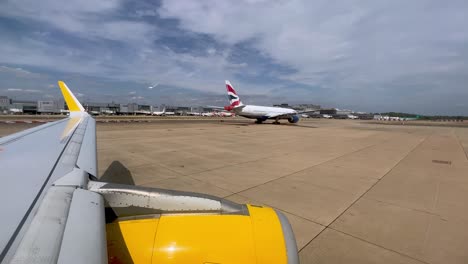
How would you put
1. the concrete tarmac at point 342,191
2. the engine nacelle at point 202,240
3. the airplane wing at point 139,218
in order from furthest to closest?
the concrete tarmac at point 342,191
the engine nacelle at point 202,240
the airplane wing at point 139,218

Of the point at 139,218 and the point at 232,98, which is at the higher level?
the point at 232,98

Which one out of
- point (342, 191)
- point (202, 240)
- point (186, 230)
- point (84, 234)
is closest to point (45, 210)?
point (84, 234)

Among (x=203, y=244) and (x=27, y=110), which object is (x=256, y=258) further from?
(x=27, y=110)

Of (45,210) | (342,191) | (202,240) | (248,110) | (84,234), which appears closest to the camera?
(84,234)

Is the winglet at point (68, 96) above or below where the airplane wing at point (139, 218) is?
above

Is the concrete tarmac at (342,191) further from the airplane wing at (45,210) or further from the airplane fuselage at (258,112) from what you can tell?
the airplane fuselage at (258,112)

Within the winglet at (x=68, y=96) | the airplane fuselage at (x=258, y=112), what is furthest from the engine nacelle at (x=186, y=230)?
the airplane fuselage at (x=258, y=112)

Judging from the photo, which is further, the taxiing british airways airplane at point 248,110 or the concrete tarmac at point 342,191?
the taxiing british airways airplane at point 248,110

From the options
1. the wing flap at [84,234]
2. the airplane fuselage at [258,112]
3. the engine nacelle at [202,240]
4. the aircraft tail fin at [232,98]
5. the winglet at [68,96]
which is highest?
the aircraft tail fin at [232,98]

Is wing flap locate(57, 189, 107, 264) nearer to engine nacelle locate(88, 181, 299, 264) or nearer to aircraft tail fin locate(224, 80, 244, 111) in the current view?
engine nacelle locate(88, 181, 299, 264)

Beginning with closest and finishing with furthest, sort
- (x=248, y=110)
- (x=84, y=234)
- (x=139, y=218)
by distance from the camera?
(x=84, y=234) < (x=139, y=218) < (x=248, y=110)

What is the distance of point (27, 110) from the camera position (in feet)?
253

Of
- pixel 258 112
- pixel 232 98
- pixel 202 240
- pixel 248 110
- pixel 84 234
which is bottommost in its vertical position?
pixel 202 240

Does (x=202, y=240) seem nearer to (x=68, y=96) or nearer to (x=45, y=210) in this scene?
(x=45, y=210)
